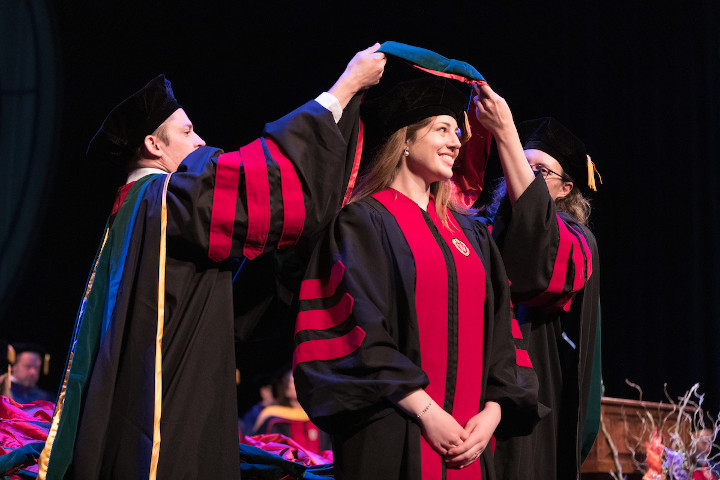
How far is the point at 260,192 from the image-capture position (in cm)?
233

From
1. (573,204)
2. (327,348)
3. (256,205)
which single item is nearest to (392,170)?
(256,205)

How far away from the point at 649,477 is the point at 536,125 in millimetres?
1531

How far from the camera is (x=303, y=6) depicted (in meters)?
6.31

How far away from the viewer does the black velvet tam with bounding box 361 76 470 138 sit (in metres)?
2.78

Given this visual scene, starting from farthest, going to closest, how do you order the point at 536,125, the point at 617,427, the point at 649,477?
the point at 617,427 → the point at 536,125 → the point at 649,477

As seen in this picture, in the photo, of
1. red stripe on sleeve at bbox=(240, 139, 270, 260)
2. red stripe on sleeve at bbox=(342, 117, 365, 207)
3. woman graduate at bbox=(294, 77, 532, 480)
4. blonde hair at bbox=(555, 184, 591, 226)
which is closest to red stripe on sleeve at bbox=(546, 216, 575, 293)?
woman graduate at bbox=(294, 77, 532, 480)

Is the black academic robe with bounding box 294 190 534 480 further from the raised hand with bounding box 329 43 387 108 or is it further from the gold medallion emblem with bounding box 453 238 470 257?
the raised hand with bounding box 329 43 387 108

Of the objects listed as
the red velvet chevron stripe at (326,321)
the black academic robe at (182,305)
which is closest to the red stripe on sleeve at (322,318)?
the red velvet chevron stripe at (326,321)

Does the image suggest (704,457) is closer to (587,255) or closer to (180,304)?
(587,255)

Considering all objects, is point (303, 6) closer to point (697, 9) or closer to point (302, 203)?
point (697, 9)

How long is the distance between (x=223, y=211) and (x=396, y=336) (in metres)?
0.66

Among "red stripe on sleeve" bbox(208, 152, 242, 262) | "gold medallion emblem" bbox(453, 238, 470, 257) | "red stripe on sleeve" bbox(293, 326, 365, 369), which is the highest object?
"red stripe on sleeve" bbox(208, 152, 242, 262)

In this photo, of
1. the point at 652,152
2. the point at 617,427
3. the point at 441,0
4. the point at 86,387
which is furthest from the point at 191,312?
the point at 652,152

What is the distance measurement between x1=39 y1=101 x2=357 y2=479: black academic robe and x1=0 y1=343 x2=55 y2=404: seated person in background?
3.73 meters
